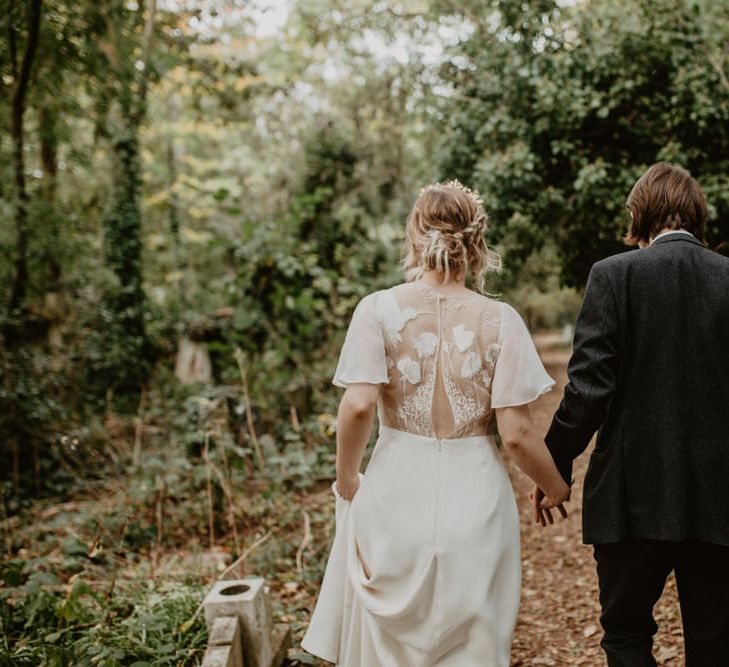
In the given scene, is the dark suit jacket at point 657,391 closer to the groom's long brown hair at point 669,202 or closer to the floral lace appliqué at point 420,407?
the groom's long brown hair at point 669,202

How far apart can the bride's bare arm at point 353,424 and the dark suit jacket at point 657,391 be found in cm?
70

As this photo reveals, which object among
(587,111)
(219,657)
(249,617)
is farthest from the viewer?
(587,111)

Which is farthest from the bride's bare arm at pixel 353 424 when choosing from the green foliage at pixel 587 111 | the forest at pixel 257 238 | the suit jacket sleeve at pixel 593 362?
the green foliage at pixel 587 111

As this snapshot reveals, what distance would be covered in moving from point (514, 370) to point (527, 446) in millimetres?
270

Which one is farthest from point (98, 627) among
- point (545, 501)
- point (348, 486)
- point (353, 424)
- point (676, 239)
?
point (676, 239)

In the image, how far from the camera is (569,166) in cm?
636

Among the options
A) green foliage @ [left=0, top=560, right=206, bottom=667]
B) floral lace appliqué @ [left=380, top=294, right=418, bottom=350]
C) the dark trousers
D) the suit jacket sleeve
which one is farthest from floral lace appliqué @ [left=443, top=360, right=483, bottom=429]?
green foliage @ [left=0, top=560, right=206, bottom=667]

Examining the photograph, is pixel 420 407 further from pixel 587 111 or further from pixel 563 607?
pixel 587 111

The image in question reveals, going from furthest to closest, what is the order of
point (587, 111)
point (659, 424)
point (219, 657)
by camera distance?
point (587, 111)
point (219, 657)
point (659, 424)

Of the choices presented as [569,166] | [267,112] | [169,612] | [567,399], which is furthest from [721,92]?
[267,112]

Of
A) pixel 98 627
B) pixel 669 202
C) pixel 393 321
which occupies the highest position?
pixel 669 202

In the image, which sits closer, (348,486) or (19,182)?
(348,486)

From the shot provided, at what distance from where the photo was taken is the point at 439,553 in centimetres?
226

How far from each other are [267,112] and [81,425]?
8820 millimetres
